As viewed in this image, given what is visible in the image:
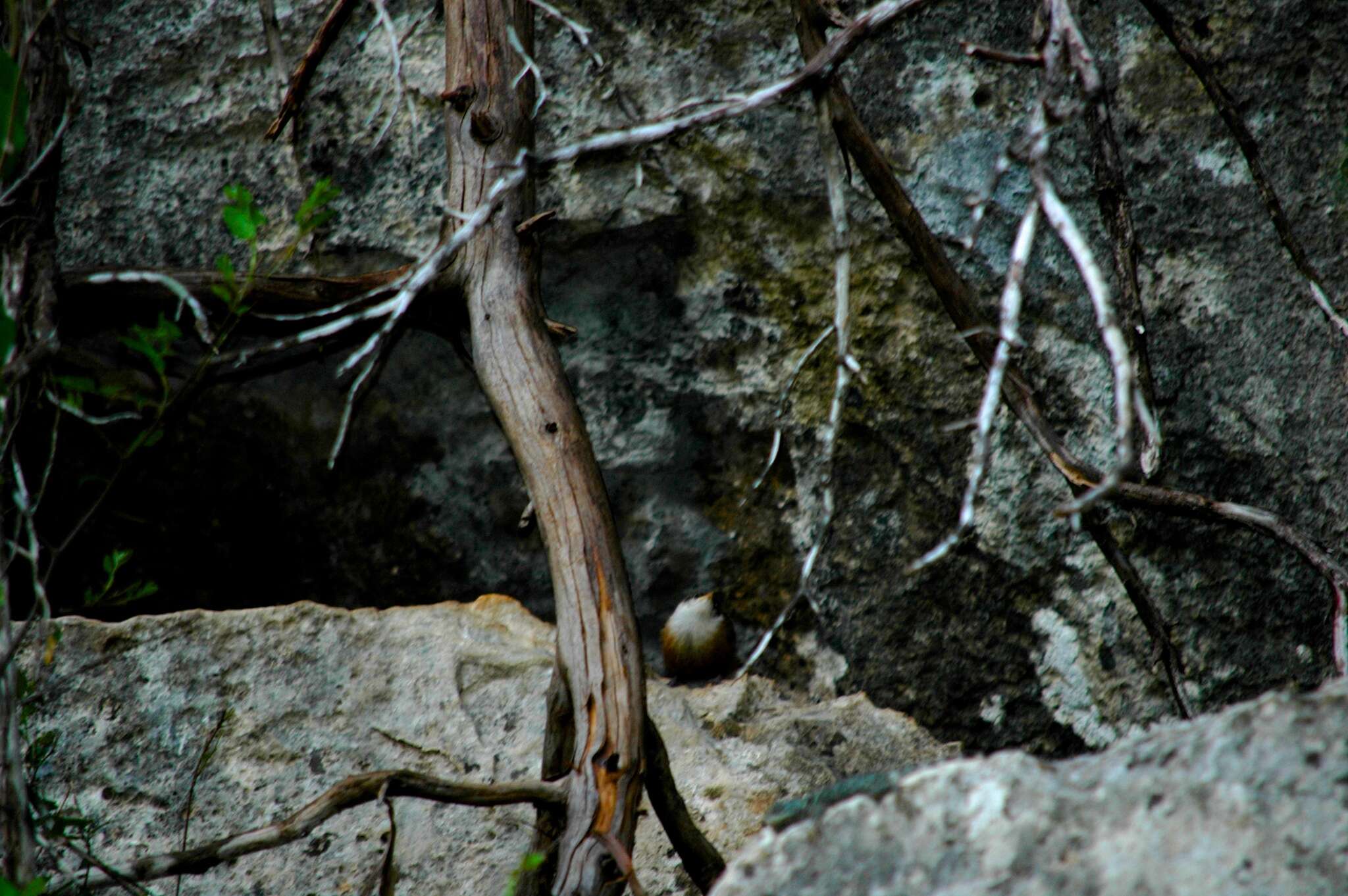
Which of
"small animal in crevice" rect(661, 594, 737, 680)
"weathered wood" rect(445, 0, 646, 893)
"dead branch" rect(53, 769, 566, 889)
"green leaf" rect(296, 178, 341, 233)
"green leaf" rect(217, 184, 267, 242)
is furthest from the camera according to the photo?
"small animal in crevice" rect(661, 594, 737, 680)

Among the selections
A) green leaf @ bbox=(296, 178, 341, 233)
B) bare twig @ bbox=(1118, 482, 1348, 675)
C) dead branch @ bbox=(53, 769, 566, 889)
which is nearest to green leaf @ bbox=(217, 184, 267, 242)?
green leaf @ bbox=(296, 178, 341, 233)

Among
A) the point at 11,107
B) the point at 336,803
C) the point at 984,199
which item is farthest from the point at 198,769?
the point at 984,199

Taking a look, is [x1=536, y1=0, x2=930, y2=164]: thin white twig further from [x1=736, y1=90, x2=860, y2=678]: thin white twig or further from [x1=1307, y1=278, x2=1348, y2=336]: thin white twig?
[x1=1307, y1=278, x2=1348, y2=336]: thin white twig

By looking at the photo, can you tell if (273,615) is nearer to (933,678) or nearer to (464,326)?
(464,326)

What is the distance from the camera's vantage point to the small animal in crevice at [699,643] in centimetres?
214

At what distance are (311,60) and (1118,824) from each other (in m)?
1.74

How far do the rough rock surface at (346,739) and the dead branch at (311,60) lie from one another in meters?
0.90

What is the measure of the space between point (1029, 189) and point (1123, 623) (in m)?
0.81

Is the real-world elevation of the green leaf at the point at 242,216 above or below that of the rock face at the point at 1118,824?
above

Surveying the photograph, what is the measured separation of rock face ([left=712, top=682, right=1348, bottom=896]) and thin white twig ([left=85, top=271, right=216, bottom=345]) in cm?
109

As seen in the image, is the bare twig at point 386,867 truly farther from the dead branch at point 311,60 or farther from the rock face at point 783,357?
the dead branch at point 311,60

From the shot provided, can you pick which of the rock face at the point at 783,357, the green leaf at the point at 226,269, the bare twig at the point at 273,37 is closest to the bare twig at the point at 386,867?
the green leaf at the point at 226,269

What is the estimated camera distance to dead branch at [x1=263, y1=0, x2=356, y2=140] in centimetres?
189

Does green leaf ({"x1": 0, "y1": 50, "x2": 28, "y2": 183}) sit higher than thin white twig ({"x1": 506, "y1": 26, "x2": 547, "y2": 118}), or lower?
lower
